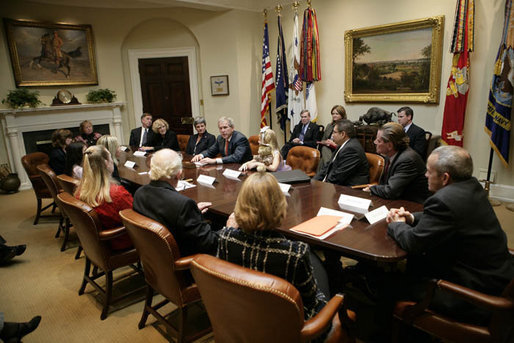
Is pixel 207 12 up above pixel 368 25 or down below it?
above

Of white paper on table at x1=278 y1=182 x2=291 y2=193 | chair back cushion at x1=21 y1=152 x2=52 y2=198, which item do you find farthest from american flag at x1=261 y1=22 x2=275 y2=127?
white paper on table at x1=278 y1=182 x2=291 y2=193

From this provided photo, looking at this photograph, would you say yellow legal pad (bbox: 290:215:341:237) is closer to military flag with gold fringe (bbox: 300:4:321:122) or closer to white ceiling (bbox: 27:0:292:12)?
military flag with gold fringe (bbox: 300:4:321:122)

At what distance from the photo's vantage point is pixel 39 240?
12.8 ft

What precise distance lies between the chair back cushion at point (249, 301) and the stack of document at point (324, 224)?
679 mm

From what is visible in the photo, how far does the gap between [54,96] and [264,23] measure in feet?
14.1

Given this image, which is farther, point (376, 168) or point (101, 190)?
point (376, 168)

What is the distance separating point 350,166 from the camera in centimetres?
303

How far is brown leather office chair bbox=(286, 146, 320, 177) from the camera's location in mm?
3761

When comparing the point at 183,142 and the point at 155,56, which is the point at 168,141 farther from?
the point at 155,56

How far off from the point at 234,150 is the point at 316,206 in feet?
6.86

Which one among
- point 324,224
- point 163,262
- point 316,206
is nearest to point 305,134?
point 316,206

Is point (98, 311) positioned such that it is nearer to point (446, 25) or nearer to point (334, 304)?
point (334, 304)

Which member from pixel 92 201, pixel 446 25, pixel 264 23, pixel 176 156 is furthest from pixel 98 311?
pixel 264 23

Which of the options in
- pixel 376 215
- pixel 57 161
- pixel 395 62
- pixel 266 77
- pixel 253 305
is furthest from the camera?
pixel 266 77
